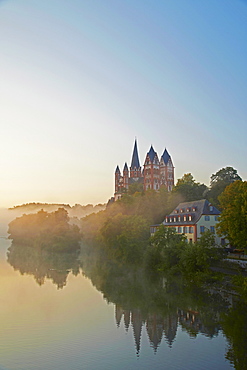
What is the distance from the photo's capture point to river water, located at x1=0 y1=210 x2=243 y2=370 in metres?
17.9

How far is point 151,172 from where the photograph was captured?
113m

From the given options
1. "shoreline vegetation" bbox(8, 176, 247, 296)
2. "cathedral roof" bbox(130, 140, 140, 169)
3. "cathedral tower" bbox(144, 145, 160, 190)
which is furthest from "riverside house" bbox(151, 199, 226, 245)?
"cathedral roof" bbox(130, 140, 140, 169)

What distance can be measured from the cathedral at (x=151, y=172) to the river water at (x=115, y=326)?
250 ft

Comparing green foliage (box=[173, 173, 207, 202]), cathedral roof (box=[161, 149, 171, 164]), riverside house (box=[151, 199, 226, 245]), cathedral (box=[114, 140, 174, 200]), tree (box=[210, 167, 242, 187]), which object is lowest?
riverside house (box=[151, 199, 226, 245])

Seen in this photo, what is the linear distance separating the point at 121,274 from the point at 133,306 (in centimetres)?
1676

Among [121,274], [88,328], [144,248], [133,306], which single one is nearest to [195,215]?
[144,248]

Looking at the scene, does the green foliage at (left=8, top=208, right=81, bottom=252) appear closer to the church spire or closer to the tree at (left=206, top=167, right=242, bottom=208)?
the tree at (left=206, top=167, right=242, bottom=208)

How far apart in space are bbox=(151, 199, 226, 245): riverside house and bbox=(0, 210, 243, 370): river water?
13.7 metres

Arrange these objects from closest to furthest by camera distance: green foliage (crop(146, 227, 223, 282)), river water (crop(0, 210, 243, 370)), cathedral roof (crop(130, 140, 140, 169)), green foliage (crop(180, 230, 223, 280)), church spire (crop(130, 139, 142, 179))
Answer: river water (crop(0, 210, 243, 370)) → green foliage (crop(180, 230, 223, 280)) → green foliage (crop(146, 227, 223, 282)) → church spire (crop(130, 139, 142, 179)) → cathedral roof (crop(130, 140, 140, 169))

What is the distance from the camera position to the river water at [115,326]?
58.6 ft

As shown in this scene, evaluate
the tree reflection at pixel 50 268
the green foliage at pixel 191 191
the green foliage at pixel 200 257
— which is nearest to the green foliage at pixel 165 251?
the green foliage at pixel 200 257

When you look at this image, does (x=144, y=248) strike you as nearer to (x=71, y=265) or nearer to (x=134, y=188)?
(x=71, y=265)

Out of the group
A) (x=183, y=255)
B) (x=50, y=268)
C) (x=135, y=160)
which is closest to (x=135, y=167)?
(x=135, y=160)

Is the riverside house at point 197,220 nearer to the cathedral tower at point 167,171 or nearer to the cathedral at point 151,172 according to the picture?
the cathedral at point 151,172
